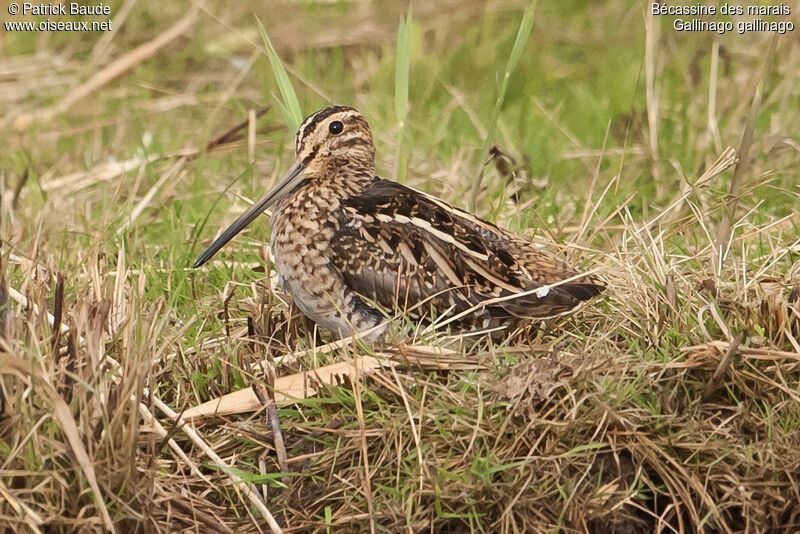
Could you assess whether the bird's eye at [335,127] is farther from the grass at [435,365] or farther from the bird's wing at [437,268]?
the bird's wing at [437,268]

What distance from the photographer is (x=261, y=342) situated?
3.78 metres

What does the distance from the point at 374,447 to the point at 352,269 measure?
2.33 ft

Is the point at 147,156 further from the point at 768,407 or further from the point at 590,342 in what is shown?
the point at 768,407

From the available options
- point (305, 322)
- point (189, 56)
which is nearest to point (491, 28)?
point (189, 56)

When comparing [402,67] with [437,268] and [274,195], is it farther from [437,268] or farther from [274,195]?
[437,268]

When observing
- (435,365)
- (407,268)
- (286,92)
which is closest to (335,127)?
(286,92)

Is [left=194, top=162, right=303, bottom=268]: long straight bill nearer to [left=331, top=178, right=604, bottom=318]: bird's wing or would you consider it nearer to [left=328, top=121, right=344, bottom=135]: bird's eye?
[left=328, top=121, right=344, bottom=135]: bird's eye

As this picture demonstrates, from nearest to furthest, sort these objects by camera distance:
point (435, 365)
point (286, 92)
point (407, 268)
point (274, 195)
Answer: point (435, 365)
point (407, 268)
point (274, 195)
point (286, 92)

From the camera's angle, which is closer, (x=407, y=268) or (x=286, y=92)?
(x=407, y=268)

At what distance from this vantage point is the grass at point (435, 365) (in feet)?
10.3

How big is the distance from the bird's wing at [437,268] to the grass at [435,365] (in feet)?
0.51

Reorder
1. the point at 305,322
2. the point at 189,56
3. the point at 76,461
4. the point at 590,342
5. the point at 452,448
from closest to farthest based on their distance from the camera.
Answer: the point at 76,461
the point at 452,448
the point at 590,342
the point at 305,322
the point at 189,56

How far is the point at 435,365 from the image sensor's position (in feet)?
11.6

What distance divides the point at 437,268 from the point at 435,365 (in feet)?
1.35
